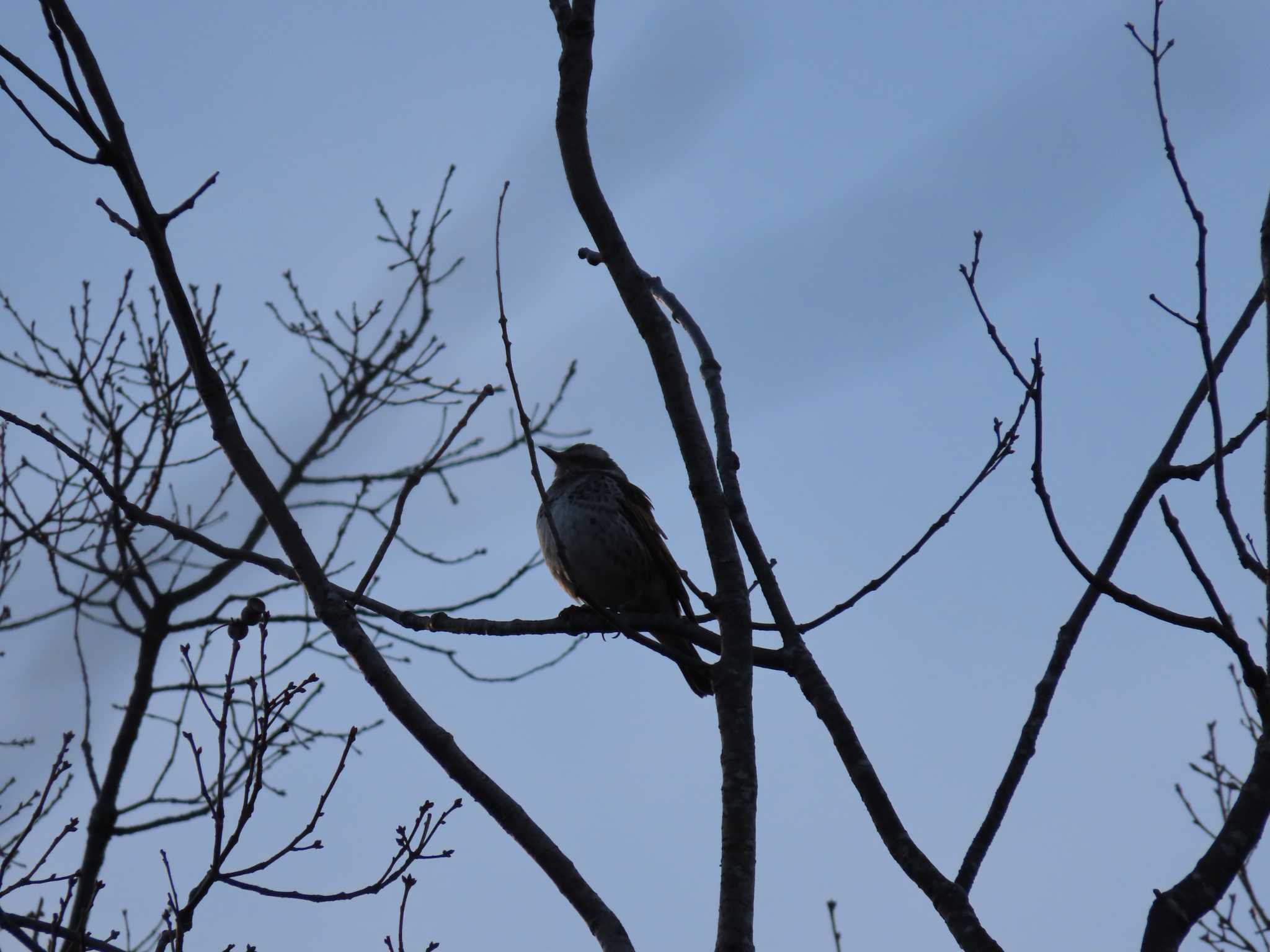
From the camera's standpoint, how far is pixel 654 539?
7.19m

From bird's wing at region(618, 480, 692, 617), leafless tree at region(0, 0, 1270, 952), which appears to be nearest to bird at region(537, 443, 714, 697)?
bird's wing at region(618, 480, 692, 617)

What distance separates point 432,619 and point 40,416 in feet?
13.1

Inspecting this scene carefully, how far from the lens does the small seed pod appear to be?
3693 millimetres

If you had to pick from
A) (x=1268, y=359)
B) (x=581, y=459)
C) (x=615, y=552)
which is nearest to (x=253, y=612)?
(x=1268, y=359)

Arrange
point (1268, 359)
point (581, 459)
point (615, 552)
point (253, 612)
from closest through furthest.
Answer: point (1268, 359) → point (253, 612) → point (615, 552) → point (581, 459)

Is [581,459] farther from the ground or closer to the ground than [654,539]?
farther from the ground

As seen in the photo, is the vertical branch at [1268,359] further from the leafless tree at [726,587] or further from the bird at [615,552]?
the bird at [615,552]

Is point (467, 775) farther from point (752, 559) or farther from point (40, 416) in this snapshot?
point (40, 416)

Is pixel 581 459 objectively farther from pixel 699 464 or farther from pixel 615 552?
pixel 699 464

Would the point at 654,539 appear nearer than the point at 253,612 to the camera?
No

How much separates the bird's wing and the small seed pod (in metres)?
3.47

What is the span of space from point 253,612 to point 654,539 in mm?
3634

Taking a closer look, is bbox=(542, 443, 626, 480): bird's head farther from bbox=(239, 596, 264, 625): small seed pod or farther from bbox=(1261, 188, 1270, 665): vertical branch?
bbox=(1261, 188, 1270, 665): vertical branch

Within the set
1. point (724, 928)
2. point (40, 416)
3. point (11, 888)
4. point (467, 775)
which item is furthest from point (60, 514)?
point (724, 928)
